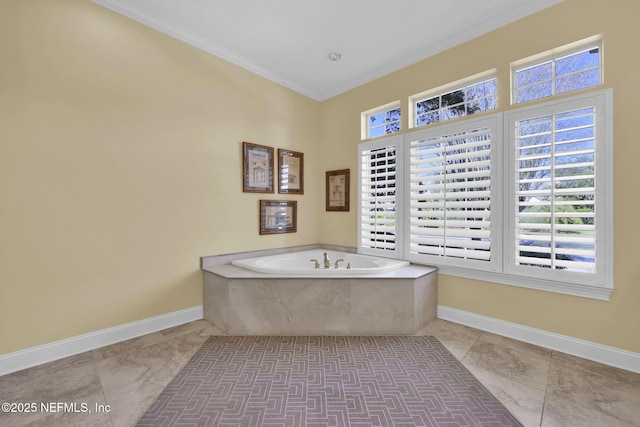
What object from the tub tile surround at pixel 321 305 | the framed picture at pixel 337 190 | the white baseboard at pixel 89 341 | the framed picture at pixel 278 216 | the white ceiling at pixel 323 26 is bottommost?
the white baseboard at pixel 89 341

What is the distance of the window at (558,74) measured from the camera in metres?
2.18

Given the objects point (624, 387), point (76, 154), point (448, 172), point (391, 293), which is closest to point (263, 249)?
point (391, 293)

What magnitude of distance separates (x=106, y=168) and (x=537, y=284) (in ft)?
12.5

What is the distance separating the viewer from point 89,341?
2289 mm

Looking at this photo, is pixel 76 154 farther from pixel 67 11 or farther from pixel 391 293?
pixel 391 293

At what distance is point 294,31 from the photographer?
2.74 metres

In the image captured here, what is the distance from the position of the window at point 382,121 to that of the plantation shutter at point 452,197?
0.47 meters

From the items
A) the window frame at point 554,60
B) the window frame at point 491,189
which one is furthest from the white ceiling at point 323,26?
the window frame at point 491,189

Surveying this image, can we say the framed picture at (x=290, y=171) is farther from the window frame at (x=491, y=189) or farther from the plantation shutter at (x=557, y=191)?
the plantation shutter at (x=557, y=191)

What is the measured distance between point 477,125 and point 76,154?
138 inches

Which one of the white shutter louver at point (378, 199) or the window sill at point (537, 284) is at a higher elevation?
the white shutter louver at point (378, 199)

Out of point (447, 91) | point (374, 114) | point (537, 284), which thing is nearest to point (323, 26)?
point (374, 114)

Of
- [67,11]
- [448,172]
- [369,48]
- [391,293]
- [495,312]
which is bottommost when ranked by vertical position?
[495,312]

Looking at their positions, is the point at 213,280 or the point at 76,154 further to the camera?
the point at 213,280
